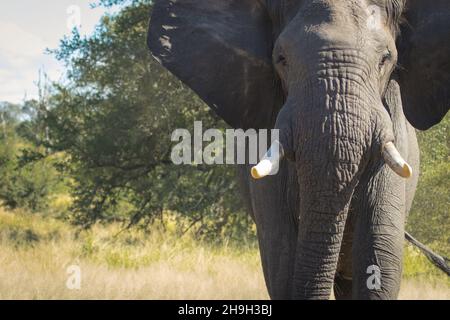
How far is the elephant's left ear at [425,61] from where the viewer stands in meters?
4.65

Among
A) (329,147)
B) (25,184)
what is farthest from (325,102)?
(25,184)

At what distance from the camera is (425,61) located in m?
4.73

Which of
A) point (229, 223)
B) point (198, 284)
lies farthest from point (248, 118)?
point (229, 223)

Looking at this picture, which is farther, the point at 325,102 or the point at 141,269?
the point at 141,269

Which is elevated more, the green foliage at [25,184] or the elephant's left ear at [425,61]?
the green foliage at [25,184]

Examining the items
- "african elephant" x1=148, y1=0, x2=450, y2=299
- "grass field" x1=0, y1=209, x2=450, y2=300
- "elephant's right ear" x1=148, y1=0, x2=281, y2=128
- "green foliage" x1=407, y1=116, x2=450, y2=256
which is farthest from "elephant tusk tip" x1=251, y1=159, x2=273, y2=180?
"green foliage" x1=407, y1=116, x2=450, y2=256

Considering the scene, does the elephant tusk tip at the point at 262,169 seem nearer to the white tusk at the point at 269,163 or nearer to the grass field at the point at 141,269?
the white tusk at the point at 269,163

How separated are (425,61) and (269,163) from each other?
157 centimetres

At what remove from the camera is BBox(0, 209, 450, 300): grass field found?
7.71 m

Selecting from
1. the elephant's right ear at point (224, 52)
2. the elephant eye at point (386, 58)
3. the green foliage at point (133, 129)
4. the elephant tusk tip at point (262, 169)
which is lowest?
the elephant tusk tip at point (262, 169)

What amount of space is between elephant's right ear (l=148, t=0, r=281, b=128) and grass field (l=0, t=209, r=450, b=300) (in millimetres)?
3072

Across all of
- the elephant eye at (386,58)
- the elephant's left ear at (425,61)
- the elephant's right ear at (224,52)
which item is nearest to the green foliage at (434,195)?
the elephant's left ear at (425,61)

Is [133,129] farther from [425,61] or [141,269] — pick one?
[425,61]
